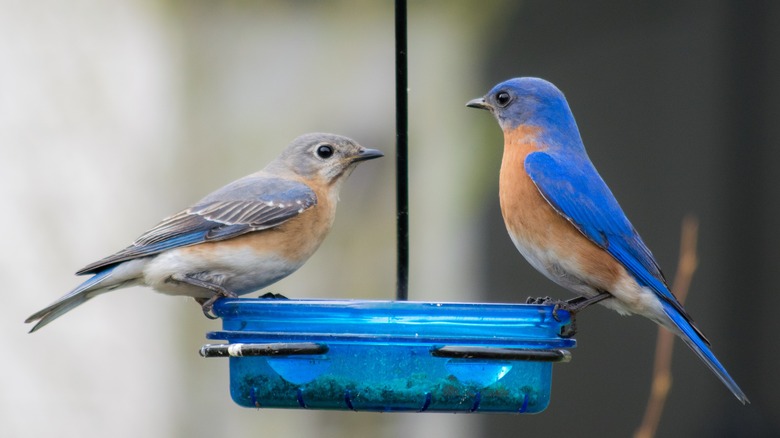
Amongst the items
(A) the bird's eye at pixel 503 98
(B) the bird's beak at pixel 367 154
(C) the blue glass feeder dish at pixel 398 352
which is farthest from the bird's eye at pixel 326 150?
(C) the blue glass feeder dish at pixel 398 352

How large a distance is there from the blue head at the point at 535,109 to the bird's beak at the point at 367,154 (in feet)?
1.68

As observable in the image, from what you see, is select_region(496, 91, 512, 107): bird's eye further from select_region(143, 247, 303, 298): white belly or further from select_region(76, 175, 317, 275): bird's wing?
select_region(143, 247, 303, 298): white belly

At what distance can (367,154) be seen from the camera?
209 inches

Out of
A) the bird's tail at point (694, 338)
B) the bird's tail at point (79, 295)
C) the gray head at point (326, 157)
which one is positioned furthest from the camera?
the gray head at point (326, 157)

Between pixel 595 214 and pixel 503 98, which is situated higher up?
pixel 503 98

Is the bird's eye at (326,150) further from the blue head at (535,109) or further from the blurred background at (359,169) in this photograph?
the blurred background at (359,169)

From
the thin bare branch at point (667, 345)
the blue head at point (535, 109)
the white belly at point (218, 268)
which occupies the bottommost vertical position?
the thin bare branch at point (667, 345)

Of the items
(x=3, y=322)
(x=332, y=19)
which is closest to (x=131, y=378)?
(x=3, y=322)

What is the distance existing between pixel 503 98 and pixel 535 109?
0.65 ft

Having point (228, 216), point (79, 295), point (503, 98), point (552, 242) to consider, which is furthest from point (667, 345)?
point (79, 295)

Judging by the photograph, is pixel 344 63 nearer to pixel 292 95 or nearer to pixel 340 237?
pixel 292 95

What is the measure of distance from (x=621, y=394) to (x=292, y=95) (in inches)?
140

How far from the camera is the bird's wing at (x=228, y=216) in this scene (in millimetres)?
4965

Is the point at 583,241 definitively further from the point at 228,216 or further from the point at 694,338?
the point at 228,216
